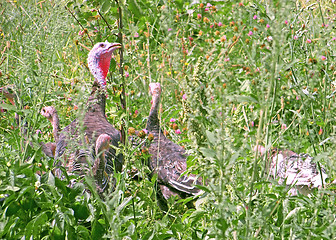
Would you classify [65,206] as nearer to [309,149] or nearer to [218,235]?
[218,235]

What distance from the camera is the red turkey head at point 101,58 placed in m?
3.19

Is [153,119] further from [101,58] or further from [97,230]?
[97,230]

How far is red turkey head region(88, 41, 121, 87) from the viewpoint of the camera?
319 centimetres

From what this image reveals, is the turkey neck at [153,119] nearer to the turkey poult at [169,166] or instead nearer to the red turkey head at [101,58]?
the turkey poult at [169,166]

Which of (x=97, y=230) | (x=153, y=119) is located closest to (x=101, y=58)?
(x=153, y=119)

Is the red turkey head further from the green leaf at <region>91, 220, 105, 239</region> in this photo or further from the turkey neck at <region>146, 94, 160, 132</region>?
the green leaf at <region>91, 220, 105, 239</region>

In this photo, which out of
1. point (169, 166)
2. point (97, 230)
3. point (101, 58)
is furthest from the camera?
point (101, 58)

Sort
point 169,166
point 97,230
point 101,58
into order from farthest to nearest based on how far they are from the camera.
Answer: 1. point 101,58
2. point 169,166
3. point 97,230

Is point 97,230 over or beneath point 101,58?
beneath

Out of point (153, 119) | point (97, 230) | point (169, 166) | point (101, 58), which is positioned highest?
point (101, 58)

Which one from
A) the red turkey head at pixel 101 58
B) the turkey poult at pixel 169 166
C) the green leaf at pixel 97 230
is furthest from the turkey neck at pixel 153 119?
the green leaf at pixel 97 230

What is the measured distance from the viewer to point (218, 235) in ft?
3.94

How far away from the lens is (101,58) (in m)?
3.33

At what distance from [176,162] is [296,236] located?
5.56 feet
